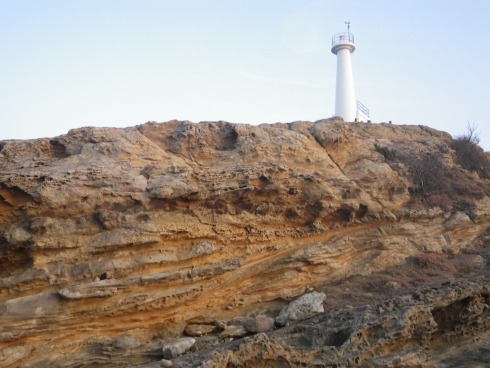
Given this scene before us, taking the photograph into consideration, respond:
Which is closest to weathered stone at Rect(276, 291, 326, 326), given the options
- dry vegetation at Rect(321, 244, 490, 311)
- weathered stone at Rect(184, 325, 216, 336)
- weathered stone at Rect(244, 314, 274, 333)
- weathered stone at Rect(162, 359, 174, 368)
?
weathered stone at Rect(244, 314, 274, 333)

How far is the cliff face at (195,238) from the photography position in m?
8.92

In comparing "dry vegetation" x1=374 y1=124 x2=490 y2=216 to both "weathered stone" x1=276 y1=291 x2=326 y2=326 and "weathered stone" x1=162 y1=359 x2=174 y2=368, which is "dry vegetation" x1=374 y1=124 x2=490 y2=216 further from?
"weathered stone" x1=162 y1=359 x2=174 y2=368

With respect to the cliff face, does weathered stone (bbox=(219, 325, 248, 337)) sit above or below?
below

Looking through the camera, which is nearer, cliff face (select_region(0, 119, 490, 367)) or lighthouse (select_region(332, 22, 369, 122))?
cliff face (select_region(0, 119, 490, 367))

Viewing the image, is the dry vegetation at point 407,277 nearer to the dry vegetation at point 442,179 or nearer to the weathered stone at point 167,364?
the dry vegetation at point 442,179

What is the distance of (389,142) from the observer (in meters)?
16.7

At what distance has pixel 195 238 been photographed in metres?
10.9

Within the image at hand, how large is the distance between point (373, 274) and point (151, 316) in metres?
6.21

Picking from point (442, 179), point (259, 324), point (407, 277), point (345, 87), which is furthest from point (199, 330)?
point (345, 87)

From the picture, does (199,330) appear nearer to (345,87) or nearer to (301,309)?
(301,309)

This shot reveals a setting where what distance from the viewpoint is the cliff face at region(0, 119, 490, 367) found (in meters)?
8.92

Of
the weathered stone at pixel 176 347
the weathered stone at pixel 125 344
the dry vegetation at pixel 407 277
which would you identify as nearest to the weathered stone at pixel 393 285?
the dry vegetation at pixel 407 277

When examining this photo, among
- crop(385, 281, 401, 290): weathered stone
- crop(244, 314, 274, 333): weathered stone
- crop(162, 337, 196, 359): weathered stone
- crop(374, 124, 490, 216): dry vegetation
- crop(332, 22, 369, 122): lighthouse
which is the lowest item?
crop(162, 337, 196, 359): weathered stone

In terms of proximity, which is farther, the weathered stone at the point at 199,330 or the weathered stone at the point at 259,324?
the weathered stone at the point at 199,330
